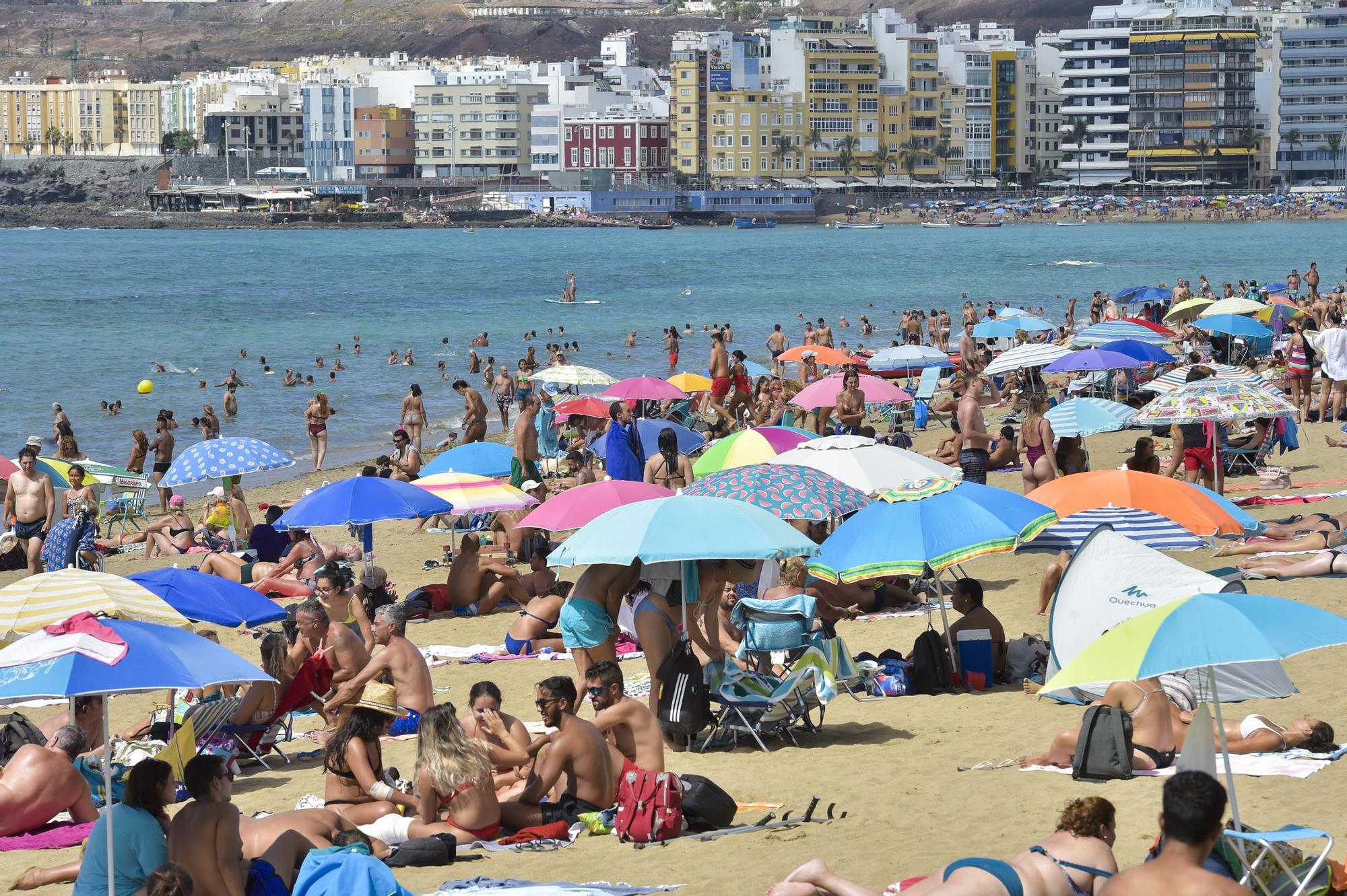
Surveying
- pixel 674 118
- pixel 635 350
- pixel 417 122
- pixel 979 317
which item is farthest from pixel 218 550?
pixel 417 122

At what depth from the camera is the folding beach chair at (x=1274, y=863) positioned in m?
4.51

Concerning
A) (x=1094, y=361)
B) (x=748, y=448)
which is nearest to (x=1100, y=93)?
(x=1094, y=361)

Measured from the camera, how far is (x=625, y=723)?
6.55 m

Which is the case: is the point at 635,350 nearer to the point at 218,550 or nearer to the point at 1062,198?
the point at 218,550

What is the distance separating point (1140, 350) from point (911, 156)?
373 ft

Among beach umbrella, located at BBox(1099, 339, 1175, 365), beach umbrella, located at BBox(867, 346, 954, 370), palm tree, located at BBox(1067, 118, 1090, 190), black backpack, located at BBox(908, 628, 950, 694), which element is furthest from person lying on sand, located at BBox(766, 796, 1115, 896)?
palm tree, located at BBox(1067, 118, 1090, 190)

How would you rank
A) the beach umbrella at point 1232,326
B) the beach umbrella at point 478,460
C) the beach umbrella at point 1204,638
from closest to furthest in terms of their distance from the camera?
the beach umbrella at point 1204,638 < the beach umbrella at point 478,460 < the beach umbrella at point 1232,326

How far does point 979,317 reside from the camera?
39.3 metres

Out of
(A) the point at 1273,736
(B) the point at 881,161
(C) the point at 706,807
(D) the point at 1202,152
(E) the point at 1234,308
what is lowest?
(C) the point at 706,807

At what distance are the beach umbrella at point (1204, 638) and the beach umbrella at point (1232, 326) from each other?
17.1 meters

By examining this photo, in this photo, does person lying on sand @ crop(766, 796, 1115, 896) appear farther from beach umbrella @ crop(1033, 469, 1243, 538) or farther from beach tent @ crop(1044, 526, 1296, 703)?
beach umbrella @ crop(1033, 469, 1243, 538)

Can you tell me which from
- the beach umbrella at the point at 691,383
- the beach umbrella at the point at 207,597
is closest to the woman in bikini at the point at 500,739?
the beach umbrella at the point at 207,597

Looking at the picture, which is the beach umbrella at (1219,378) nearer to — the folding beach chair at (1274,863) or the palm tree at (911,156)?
the folding beach chair at (1274,863)

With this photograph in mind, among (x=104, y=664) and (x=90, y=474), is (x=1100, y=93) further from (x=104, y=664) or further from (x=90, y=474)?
(x=104, y=664)
